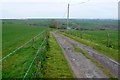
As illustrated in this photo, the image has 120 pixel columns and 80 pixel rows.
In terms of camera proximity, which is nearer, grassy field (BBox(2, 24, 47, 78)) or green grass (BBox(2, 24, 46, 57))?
grassy field (BBox(2, 24, 47, 78))

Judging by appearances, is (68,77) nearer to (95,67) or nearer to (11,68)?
(95,67)

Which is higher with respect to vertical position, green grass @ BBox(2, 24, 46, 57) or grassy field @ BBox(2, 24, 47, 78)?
green grass @ BBox(2, 24, 46, 57)

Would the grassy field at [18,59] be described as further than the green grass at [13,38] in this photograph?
No

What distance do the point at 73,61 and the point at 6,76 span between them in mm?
3921

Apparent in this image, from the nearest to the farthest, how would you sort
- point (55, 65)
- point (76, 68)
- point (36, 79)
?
1. point (36, 79)
2. point (76, 68)
3. point (55, 65)

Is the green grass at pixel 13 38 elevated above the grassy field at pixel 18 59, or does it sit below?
above

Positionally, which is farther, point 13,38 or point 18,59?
point 13,38

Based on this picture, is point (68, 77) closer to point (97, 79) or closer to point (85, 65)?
point (97, 79)

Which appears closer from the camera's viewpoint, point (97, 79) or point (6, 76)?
point (97, 79)

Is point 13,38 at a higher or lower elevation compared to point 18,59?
higher

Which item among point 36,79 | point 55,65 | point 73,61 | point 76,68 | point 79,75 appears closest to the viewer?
point 36,79

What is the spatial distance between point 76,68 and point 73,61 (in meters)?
2.14

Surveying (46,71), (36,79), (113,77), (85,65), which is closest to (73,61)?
(85,65)

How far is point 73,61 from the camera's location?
1468 centimetres
